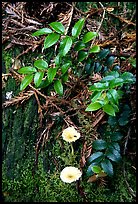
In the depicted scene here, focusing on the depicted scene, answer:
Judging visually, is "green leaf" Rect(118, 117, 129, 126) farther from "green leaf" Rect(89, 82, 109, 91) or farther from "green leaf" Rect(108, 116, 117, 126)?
"green leaf" Rect(89, 82, 109, 91)

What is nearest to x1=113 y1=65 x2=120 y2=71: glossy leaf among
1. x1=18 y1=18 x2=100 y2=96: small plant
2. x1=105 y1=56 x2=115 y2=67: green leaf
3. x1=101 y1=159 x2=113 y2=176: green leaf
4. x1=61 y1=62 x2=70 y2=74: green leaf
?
x1=105 y1=56 x2=115 y2=67: green leaf

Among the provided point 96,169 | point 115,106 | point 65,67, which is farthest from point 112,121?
point 65,67

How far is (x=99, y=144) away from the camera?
5.50 feet

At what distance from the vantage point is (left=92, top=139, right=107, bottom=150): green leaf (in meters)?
1.67

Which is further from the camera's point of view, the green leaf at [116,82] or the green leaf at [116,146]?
the green leaf at [116,146]

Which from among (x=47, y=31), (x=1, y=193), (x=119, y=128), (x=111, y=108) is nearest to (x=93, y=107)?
(x=111, y=108)

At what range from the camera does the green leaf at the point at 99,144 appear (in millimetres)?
1669

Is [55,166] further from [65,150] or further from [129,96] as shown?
[129,96]

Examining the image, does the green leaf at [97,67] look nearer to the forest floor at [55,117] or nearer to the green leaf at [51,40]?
the forest floor at [55,117]

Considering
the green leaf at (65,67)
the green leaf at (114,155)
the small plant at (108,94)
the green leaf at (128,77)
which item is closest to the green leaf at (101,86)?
the small plant at (108,94)

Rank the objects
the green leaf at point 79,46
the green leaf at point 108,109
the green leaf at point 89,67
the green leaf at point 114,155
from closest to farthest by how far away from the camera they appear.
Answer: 1. the green leaf at point 108,109
2. the green leaf at point 114,155
3. the green leaf at point 79,46
4. the green leaf at point 89,67

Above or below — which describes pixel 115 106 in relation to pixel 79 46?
below

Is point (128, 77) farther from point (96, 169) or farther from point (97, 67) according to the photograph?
point (96, 169)

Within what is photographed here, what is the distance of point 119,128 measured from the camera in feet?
5.71
